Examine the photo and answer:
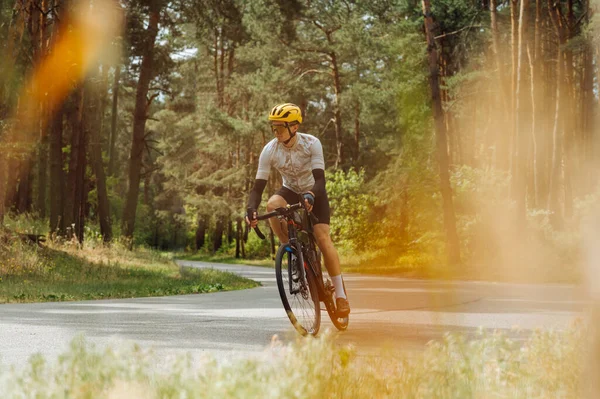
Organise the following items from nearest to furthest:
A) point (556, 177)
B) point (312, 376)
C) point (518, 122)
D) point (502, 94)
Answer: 1. point (312, 376)
2. point (518, 122)
3. point (556, 177)
4. point (502, 94)

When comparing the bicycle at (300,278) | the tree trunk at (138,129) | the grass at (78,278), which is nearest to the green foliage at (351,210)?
the tree trunk at (138,129)

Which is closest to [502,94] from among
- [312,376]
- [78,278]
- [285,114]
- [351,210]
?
[351,210]

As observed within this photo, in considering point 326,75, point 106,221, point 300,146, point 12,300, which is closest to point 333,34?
point 326,75

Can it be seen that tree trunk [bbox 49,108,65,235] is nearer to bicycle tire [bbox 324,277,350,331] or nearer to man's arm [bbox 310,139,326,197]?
bicycle tire [bbox 324,277,350,331]

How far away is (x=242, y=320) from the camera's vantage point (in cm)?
1011

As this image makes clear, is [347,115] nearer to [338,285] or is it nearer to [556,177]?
[556,177]

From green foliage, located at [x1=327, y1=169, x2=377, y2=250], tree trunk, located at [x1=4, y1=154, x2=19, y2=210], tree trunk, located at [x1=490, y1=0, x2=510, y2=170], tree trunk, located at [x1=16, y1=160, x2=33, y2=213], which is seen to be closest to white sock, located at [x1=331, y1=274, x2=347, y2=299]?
green foliage, located at [x1=327, y1=169, x2=377, y2=250]

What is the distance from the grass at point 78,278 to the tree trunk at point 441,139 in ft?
29.4

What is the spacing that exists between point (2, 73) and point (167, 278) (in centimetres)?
616

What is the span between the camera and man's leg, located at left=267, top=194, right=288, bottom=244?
8.02m

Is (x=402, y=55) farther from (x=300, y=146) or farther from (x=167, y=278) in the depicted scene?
(x=300, y=146)

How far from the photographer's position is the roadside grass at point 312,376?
157 inches

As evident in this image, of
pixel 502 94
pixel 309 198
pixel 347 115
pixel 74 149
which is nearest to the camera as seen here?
pixel 309 198

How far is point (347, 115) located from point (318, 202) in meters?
39.7
